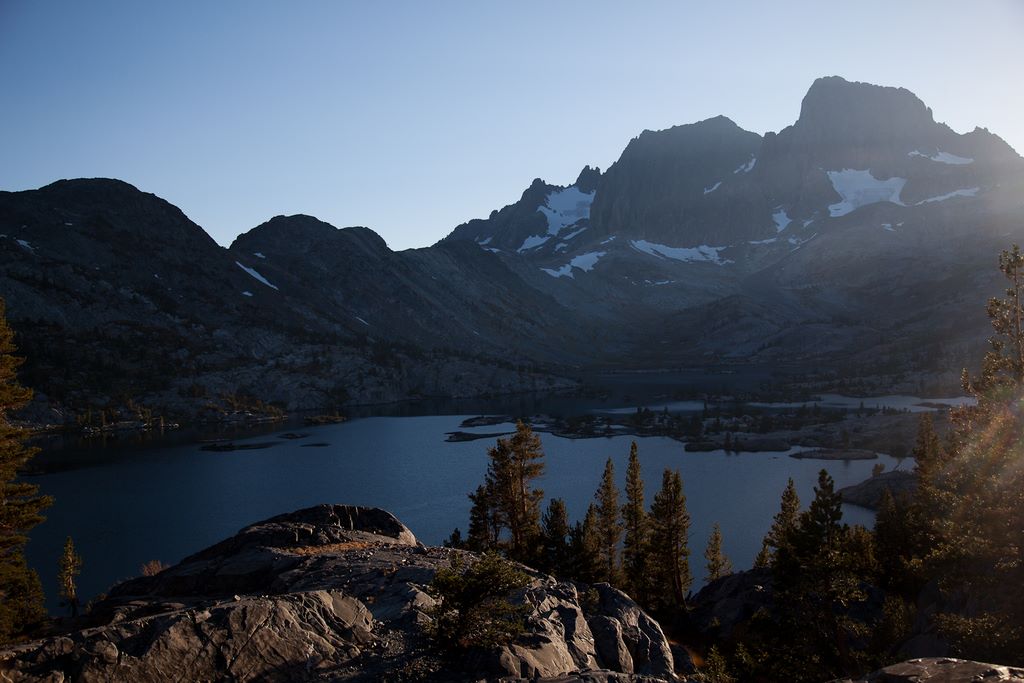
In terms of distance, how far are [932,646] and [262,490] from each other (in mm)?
91884

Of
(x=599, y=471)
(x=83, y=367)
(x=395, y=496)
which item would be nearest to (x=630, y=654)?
(x=395, y=496)

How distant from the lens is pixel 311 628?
20.8 metres

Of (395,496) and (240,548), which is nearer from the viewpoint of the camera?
(240,548)

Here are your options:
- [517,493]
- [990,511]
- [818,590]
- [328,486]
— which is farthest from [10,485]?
[328,486]

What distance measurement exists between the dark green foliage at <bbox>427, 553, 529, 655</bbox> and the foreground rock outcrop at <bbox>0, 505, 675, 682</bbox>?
0.49 m

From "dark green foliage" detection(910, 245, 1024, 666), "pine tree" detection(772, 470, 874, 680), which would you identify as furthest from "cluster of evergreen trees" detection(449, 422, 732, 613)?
"dark green foliage" detection(910, 245, 1024, 666)

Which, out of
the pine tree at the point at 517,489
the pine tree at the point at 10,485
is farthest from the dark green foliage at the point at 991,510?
the pine tree at the point at 10,485

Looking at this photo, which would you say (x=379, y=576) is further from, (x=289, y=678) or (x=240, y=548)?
(x=240, y=548)

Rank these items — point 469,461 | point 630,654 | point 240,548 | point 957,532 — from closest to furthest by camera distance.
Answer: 1. point 957,532
2. point 630,654
3. point 240,548
4. point 469,461

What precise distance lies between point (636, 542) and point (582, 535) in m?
8.40

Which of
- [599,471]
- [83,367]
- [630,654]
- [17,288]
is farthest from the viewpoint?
[17,288]

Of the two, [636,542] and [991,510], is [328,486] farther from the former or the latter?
[991,510]

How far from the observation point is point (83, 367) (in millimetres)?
173875

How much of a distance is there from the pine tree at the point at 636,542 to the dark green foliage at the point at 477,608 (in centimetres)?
3532
